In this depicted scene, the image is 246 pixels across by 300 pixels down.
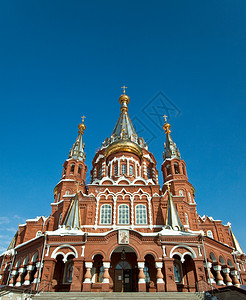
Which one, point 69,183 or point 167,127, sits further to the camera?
point 167,127

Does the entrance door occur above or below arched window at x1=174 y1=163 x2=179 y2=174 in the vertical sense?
below

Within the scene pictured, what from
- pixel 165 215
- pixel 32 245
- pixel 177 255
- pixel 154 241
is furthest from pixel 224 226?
pixel 32 245

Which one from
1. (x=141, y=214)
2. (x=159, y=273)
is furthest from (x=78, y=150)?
(x=159, y=273)

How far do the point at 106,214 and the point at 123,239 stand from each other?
4.30 meters

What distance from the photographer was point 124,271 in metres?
Answer: 15.8

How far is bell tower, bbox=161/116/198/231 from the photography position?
63.1 feet

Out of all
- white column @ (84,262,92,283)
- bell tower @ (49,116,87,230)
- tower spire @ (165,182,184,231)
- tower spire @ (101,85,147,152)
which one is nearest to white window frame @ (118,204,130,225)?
tower spire @ (165,182,184,231)

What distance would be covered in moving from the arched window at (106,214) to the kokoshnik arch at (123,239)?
0.08 meters

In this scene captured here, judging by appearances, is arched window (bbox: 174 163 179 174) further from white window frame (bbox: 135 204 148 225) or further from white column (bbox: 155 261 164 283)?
white column (bbox: 155 261 164 283)

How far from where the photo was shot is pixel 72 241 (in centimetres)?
1443

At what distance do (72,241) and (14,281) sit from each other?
592 cm

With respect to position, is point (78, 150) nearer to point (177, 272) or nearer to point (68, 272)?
point (68, 272)

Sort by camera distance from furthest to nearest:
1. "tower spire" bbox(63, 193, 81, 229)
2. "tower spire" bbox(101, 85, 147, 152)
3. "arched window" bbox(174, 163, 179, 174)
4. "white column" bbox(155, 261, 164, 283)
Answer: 1. "tower spire" bbox(101, 85, 147, 152)
2. "arched window" bbox(174, 163, 179, 174)
3. "tower spire" bbox(63, 193, 81, 229)
4. "white column" bbox(155, 261, 164, 283)

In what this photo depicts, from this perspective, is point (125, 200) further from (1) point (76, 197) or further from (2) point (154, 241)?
(2) point (154, 241)
